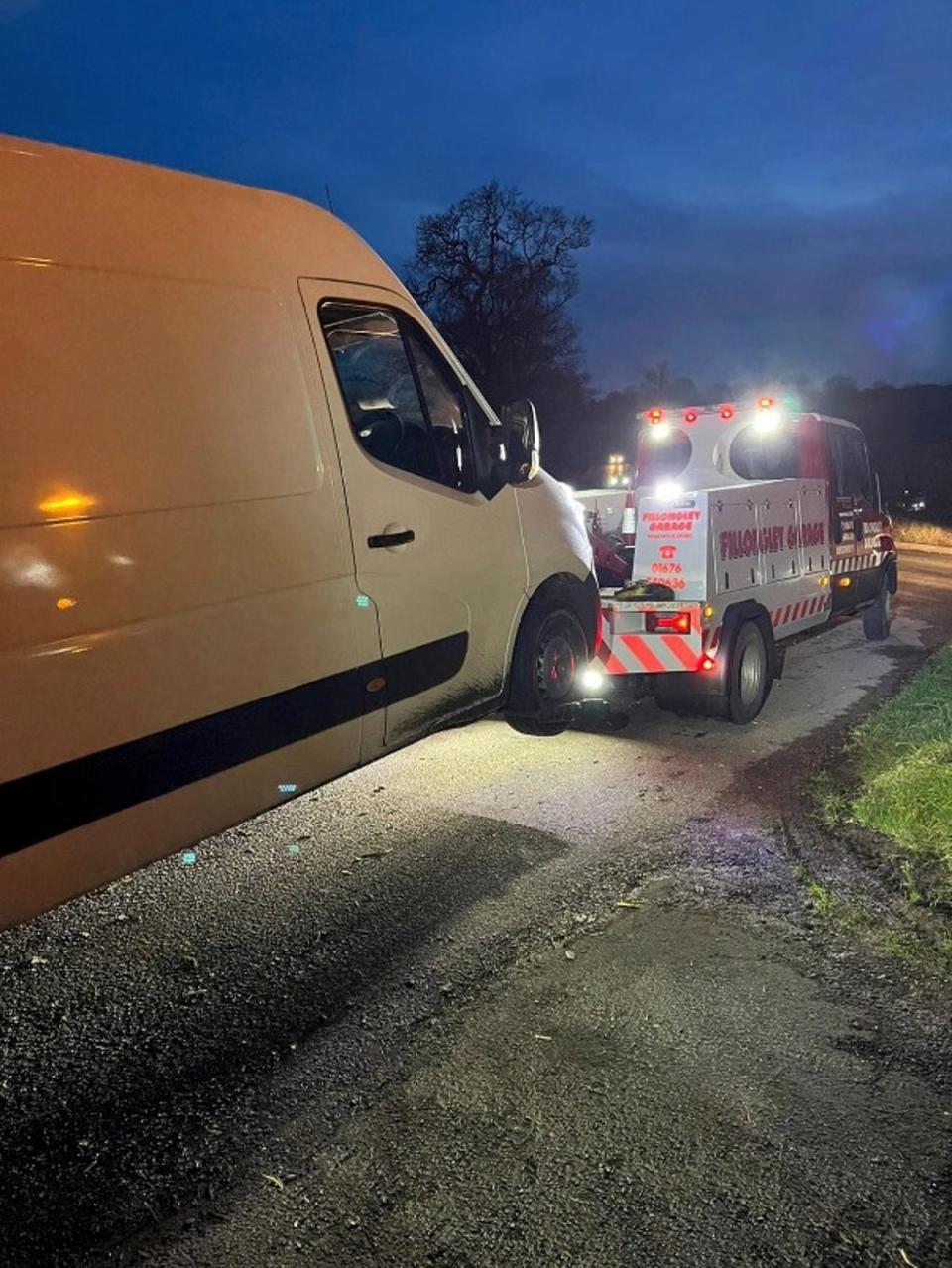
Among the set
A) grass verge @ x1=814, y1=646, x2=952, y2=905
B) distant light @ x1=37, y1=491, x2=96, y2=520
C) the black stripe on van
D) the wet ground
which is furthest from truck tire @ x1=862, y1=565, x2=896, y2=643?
distant light @ x1=37, y1=491, x2=96, y2=520

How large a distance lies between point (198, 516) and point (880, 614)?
9.27 meters

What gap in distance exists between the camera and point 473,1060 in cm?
301

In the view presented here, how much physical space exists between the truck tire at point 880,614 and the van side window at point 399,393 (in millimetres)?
7411

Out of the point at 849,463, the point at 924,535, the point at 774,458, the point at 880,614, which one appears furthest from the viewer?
the point at 924,535

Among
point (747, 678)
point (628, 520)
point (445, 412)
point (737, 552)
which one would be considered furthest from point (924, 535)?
point (445, 412)

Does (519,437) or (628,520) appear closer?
(519,437)

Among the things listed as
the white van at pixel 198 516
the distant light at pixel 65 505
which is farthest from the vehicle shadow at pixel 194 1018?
the distant light at pixel 65 505

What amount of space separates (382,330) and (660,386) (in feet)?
156

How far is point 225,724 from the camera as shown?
3.11 metres

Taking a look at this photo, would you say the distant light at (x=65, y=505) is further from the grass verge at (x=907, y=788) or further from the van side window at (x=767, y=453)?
the van side window at (x=767, y=453)

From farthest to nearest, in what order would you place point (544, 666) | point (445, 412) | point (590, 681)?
point (590, 681) → point (544, 666) → point (445, 412)

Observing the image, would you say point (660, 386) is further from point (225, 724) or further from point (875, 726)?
point (225, 724)

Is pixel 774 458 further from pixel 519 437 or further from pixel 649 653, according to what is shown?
pixel 519 437

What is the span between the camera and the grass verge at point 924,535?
2544 centimetres
